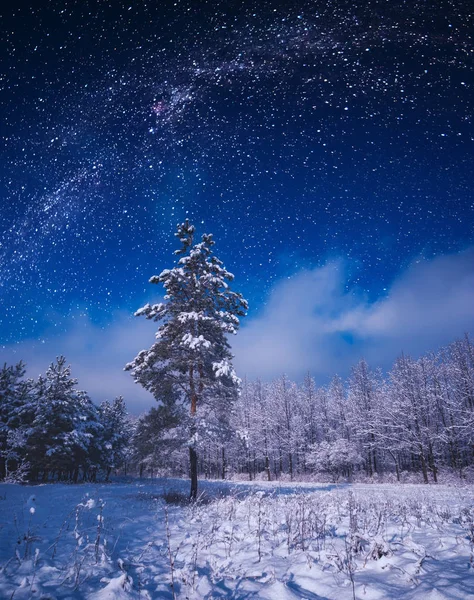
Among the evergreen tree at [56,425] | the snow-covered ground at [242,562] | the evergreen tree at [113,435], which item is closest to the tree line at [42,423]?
the evergreen tree at [56,425]

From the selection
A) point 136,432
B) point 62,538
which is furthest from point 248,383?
point 62,538

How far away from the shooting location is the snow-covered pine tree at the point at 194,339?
12.5m

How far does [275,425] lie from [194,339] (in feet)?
119

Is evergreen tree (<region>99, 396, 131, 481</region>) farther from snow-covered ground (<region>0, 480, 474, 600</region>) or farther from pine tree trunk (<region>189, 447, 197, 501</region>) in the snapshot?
snow-covered ground (<region>0, 480, 474, 600</region>)

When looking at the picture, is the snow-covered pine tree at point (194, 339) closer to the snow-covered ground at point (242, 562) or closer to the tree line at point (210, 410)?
the tree line at point (210, 410)

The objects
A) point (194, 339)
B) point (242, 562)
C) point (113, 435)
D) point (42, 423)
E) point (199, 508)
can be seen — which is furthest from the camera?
point (113, 435)

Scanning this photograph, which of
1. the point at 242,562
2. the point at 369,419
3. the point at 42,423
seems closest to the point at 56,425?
the point at 42,423

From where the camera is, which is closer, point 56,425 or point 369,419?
point 56,425

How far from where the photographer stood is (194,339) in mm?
11727

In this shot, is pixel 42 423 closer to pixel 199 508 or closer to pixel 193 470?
pixel 193 470

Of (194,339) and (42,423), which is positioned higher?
(194,339)

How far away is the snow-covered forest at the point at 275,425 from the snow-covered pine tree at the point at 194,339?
2.66 feet

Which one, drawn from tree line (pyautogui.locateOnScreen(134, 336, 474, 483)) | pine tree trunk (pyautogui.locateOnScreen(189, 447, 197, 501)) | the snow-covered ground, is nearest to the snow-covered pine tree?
pine tree trunk (pyautogui.locateOnScreen(189, 447, 197, 501))

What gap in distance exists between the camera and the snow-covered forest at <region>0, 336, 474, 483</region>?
13031mm
